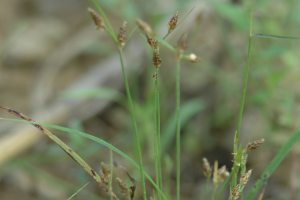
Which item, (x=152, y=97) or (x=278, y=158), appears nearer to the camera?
(x=278, y=158)

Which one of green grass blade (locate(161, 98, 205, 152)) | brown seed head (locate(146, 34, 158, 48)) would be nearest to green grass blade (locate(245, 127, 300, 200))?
brown seed head (locate(146, 34, 158, 48))

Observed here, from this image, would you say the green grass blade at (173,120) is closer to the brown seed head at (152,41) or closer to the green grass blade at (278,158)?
the green grass blade at (278,158)

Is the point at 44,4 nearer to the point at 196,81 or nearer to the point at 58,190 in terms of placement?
the point at 196,81

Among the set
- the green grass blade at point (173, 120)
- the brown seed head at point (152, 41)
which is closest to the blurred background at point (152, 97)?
the green grass blade at point (173, 120)

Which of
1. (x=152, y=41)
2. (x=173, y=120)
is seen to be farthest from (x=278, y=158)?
(x=173, y=120)

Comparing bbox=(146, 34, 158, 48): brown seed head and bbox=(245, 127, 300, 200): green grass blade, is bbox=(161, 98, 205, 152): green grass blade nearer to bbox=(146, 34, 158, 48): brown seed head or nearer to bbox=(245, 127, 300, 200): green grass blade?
bbox=(245, 127, 300, 200): green grass blade

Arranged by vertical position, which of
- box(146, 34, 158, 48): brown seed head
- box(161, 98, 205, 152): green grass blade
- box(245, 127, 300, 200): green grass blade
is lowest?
box(161, 98, 205, 152): green grass blade

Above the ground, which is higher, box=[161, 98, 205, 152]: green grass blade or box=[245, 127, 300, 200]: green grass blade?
box=[245, 127, 300, 200]: green grass blade

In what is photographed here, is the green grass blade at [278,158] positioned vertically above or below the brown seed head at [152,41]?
below

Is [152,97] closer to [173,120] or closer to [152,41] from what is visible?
[173,120]
